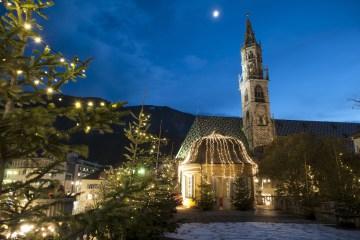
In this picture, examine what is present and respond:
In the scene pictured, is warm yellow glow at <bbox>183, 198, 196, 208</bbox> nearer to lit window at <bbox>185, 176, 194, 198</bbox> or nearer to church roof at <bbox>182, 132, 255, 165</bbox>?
Answer: lit window at <bbox>185, 176, 194, 198</bbox>

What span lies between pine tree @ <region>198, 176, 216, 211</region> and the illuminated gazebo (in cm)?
101

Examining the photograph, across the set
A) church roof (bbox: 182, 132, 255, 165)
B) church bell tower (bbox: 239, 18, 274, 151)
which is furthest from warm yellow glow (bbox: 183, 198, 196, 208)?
church bell tower (bbox: 239, 18, 274, 151)

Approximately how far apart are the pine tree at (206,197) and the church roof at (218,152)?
295cm

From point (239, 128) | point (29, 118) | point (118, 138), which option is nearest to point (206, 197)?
point (29, 118)

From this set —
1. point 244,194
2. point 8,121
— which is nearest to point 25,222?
point 8,121

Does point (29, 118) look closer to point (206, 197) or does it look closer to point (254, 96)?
point (206, 197)

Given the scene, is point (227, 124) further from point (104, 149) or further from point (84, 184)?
point (104, 149)

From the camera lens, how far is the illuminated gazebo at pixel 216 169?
24.5 m

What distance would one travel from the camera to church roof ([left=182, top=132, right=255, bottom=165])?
25228mm

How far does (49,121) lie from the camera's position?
2.54 metres

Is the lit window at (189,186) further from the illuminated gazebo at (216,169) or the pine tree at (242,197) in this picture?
the pine tree at (242,197)

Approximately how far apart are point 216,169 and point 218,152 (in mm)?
1882

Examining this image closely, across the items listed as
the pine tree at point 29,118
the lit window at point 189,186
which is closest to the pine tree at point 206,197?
the lit window at point 189,186

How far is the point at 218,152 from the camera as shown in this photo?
25.9 meters
